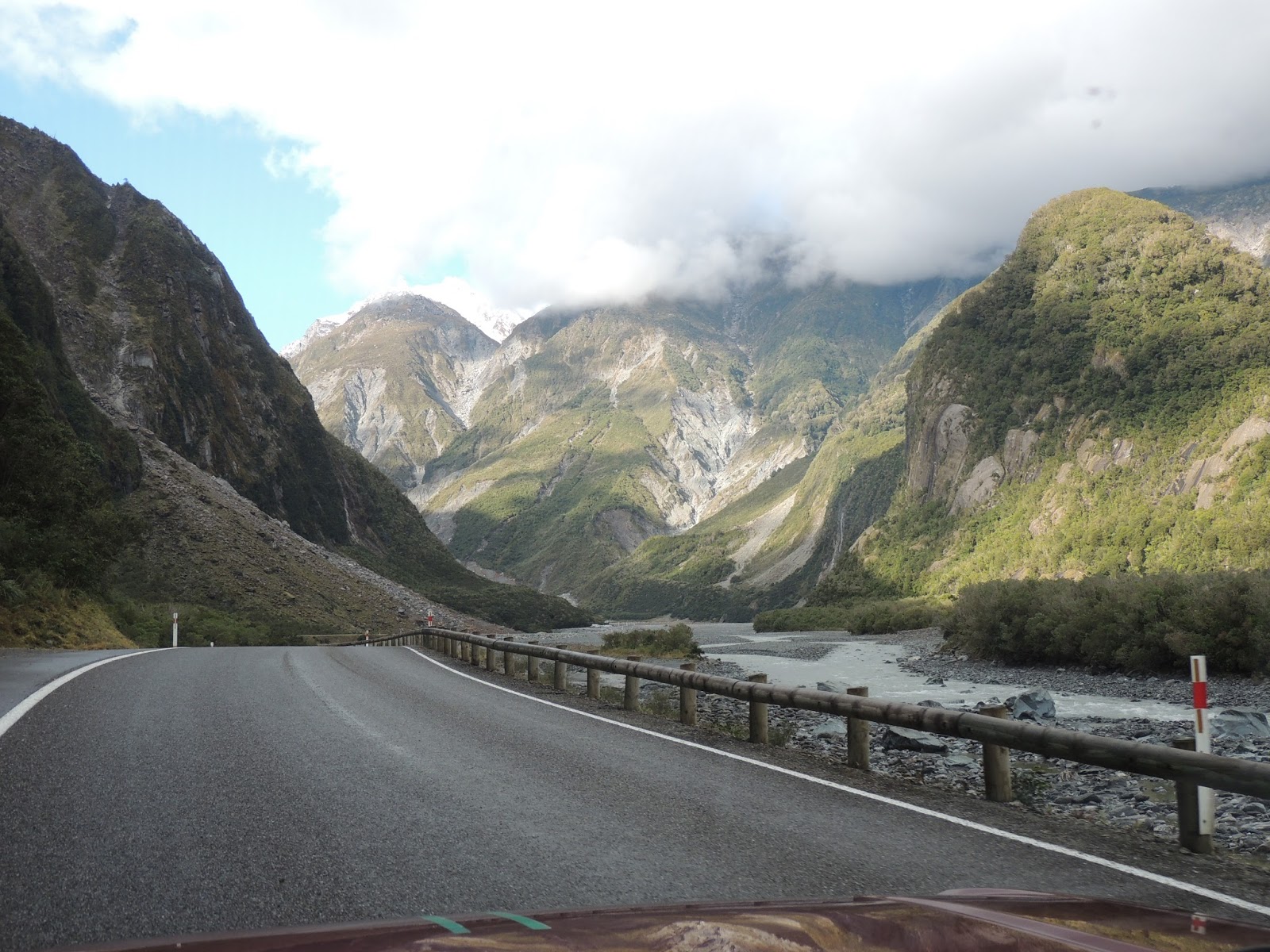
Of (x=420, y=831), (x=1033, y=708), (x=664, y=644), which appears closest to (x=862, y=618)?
(x=664, y=644)

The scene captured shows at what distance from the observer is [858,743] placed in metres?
9.00

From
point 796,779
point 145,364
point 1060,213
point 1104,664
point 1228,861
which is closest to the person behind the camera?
point 1228,861

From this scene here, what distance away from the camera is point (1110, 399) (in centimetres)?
10950

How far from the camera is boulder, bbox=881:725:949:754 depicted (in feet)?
41.7

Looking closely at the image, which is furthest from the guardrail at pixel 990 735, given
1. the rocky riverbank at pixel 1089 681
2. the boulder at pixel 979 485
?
the boulder at pixel 979 485

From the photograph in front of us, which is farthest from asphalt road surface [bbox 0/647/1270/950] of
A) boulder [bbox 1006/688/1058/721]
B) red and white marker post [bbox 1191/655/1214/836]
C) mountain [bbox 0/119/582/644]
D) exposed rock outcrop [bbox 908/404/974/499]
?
exposed rock outcrop [bbox 908/404/974/499]

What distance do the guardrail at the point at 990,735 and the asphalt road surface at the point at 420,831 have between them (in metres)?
0.48

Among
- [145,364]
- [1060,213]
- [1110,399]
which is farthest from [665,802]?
[1060,213]

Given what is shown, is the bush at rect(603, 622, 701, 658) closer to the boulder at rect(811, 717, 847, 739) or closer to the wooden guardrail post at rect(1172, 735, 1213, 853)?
the boulder at rect(811, 717, 847, 739)

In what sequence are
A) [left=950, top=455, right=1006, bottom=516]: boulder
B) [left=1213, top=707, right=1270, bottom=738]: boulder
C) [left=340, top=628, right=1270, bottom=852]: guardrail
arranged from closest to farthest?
[left=340, top=628, right=1270, bottom=852]: guardrail, [left=1213, top=707, right=1270, bottom=738]: boulder, [left=950, top=455, right=1006, bottom=516]: boulder

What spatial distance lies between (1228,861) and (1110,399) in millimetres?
116476

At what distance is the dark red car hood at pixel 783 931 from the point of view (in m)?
2.50

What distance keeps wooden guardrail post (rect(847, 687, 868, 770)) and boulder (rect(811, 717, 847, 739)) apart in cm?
530

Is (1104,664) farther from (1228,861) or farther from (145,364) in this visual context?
(145,364)
